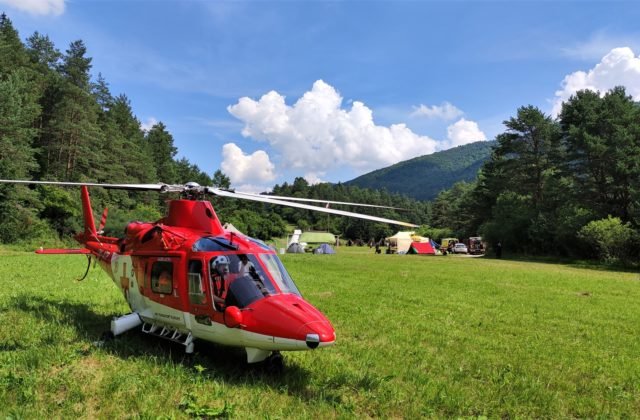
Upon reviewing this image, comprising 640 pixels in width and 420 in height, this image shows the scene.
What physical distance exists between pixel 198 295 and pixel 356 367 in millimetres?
2651

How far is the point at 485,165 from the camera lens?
58188 millimetres

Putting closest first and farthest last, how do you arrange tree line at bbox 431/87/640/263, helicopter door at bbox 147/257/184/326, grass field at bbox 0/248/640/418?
grass field at bbox 0/248/640/418 → helicopter door at bbox 147/257/184/326 → tree line at bbox 431/87/640/263

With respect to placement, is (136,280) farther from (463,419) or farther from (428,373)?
(463,419)

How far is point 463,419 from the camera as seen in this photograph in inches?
201

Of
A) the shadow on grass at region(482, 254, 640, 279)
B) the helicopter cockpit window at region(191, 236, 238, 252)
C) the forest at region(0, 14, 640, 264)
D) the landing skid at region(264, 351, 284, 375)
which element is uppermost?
the forest at region(0, 14, 640, 264)

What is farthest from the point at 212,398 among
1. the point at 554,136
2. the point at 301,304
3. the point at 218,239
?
the point at 554,136

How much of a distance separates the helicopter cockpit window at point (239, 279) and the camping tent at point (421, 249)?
4434 cm

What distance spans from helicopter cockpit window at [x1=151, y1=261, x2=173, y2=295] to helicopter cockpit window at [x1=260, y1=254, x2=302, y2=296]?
5.23 ft

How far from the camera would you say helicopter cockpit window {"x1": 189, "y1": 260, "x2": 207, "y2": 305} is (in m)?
6.46

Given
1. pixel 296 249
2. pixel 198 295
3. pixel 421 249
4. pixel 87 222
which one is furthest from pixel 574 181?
pixel 198 295

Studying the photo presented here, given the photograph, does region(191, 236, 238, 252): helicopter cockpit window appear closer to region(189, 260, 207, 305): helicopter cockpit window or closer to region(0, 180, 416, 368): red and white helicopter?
region(0, 180, 416, 368): red and white helicopter

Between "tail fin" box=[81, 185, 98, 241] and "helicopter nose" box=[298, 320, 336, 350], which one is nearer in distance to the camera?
"helicopter nose" box=[298, 320, 336, 350]

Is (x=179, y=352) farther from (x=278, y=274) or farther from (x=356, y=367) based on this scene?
(x=356, y=367)

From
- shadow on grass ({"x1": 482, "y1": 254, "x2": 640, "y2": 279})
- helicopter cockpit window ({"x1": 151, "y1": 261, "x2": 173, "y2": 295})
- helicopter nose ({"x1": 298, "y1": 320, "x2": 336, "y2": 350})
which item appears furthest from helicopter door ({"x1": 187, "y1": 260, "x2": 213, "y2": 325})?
shadow on grass ({"x1": 482, "y1": 254, "x2": 640, "y2": 279})
